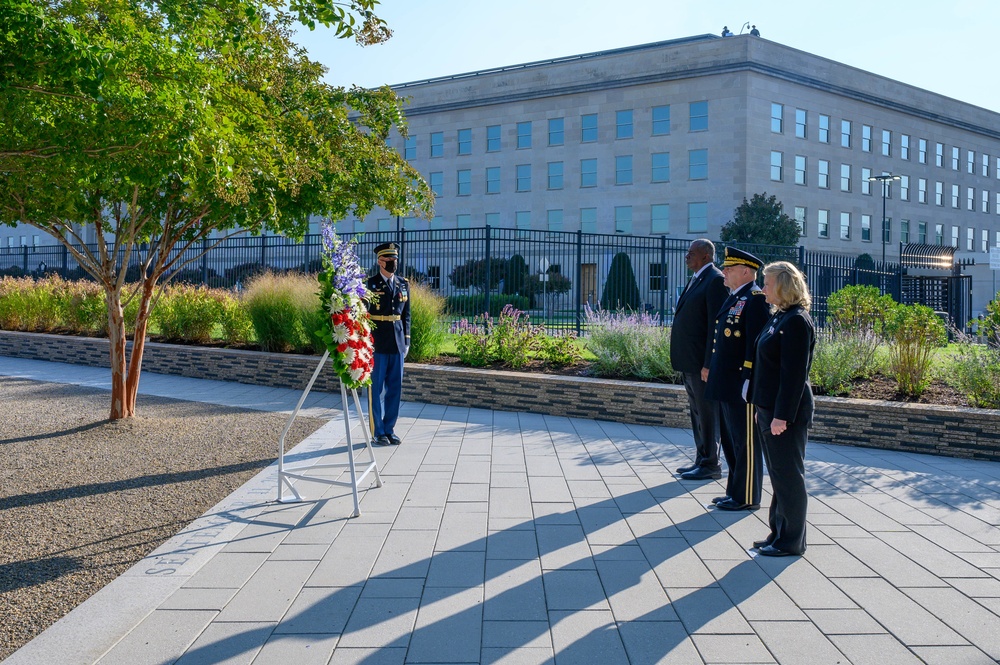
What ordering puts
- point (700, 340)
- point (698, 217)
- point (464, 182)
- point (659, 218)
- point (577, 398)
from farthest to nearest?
point (464, 182), point (659, 218), point (698, 217), point (577, 398), point (700, 340)

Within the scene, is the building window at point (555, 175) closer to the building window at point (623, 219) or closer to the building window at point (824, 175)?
the building window at point (623, 219)

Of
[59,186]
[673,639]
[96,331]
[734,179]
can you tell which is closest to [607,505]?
[673,639]

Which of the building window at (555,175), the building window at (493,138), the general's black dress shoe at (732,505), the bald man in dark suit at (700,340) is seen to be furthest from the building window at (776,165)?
the general's black dress shoe at (732,505)

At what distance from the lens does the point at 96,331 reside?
1791 centimetres

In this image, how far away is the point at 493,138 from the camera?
55.7 metres

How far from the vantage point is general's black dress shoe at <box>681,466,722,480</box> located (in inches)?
298

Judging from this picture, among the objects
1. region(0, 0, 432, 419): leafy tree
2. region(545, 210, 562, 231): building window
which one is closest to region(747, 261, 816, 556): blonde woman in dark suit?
region(0, 0, 432, 419): leafy tree

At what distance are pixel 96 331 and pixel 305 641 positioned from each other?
52.8 feet

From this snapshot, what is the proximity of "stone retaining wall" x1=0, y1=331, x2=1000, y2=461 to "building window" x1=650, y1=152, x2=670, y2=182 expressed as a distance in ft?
128

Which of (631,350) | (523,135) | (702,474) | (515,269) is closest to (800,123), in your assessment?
(523,135)

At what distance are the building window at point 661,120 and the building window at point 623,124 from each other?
165cm

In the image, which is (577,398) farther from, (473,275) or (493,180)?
(493,180)

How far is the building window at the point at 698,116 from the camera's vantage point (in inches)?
1911

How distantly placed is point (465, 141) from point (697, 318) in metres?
51.1
